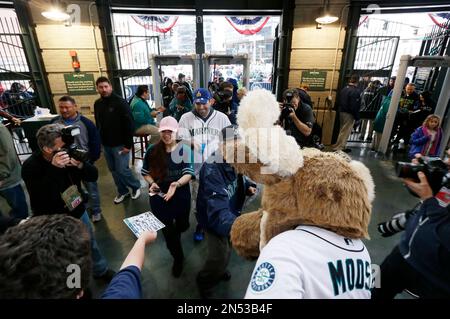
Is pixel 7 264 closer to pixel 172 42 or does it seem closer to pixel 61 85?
pixel 61 85

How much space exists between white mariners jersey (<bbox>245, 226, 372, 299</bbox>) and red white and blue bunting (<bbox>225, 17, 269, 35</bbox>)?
6.96 meters

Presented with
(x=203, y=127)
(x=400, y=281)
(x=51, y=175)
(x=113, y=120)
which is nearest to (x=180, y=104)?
(x=113, y=120)

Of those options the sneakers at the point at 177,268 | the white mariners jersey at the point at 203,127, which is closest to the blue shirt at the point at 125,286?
the sneakers at the point at 177,268

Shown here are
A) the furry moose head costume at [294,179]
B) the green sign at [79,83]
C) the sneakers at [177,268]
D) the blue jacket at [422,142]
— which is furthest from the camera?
the green sign at [79,83]

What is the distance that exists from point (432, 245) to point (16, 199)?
4.17 meters

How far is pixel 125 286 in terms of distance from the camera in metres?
1.06

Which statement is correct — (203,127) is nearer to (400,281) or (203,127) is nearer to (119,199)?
(119,199)

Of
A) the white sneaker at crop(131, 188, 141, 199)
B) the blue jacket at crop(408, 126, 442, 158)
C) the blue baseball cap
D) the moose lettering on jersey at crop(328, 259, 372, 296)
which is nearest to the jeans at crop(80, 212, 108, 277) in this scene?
the white sneaker at crop(131, 188, 141, 199)

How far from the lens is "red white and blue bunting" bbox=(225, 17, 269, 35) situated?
6.50 meters

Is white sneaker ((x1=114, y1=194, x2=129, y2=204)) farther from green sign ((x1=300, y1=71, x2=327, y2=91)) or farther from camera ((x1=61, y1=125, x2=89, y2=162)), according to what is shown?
green sign ((x1=300, y1=71, x2=327, y2=91))

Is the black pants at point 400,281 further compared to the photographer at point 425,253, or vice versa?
the black pants at point 400,281

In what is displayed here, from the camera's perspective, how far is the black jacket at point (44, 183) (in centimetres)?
188

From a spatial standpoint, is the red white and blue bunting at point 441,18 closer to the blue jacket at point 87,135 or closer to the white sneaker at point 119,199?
the blue jacket at point 87,135

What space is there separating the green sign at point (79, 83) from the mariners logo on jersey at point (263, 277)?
6.92m
